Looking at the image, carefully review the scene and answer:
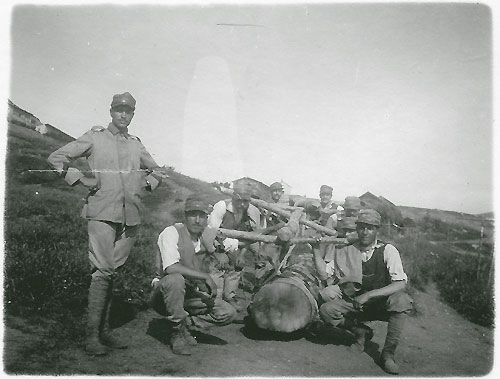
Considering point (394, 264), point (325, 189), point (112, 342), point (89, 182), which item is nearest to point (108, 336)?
point (112, 342)

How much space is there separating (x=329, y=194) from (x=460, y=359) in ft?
12.7

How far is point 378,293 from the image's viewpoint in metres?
4.34

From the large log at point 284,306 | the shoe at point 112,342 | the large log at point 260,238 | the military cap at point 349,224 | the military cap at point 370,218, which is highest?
the military cap at point 370,218

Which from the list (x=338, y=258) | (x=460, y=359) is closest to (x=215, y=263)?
(x=338, y=258)

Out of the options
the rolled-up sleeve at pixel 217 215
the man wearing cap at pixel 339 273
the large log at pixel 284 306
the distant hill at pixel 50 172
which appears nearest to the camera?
the large log at pixel 284 306

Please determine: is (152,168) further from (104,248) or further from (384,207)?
(384,207)

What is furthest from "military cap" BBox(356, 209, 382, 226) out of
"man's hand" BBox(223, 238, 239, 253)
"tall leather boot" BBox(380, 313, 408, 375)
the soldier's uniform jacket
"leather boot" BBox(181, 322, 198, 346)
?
the soldier's uniform jacket

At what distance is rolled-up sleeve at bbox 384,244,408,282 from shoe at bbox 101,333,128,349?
2984 millimetres

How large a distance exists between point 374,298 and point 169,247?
7.57 ft

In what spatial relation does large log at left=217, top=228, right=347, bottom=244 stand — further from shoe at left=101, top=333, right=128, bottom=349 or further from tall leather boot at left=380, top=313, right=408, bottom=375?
shoe at left=101, top=333, right=128, bottom=349

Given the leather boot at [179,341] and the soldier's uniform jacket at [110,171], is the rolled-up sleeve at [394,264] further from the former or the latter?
the soldier's uniform jacket at [110,171]

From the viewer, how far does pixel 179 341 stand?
426 cm

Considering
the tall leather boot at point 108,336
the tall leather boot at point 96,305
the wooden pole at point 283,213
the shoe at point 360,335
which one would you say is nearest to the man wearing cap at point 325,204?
the wooden pole at point 283,213

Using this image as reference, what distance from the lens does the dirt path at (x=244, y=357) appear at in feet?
12.9
